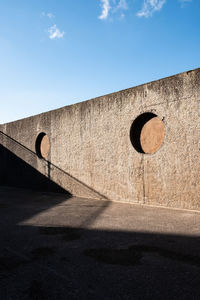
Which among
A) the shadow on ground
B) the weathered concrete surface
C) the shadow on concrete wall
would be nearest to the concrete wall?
the shadow on concrete wall

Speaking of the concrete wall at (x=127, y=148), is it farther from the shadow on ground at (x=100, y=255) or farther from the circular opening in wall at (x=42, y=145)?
the shadow on ground at (x=100, y=255)

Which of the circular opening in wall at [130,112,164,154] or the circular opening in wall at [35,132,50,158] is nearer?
the circular opening in wall at [130,112,164,154]

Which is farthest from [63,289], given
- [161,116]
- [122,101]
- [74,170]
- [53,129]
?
[53,129]

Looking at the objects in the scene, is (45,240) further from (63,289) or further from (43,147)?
(43,147)

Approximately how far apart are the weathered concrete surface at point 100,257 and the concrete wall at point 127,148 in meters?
1.27

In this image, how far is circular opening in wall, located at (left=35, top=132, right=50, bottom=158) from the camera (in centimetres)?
988

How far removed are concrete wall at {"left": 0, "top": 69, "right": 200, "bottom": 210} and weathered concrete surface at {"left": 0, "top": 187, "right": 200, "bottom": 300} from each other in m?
1.27

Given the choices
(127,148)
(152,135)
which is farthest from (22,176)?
(152,135)

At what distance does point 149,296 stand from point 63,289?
2.45 feet

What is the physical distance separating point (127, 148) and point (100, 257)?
14.2 feet

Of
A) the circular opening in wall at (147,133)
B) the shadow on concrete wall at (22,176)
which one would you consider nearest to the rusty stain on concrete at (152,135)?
the circular opening in wall at (147,133)

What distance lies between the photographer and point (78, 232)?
3783 mm

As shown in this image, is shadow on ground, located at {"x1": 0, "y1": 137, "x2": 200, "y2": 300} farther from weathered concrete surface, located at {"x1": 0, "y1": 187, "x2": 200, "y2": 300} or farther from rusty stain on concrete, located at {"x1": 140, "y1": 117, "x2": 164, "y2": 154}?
rusty stain on concrete, located at {"x1": 140, "y1": 117, "x2": 164, "y2": 154}

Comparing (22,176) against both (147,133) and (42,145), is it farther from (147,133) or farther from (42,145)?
(147,133)
